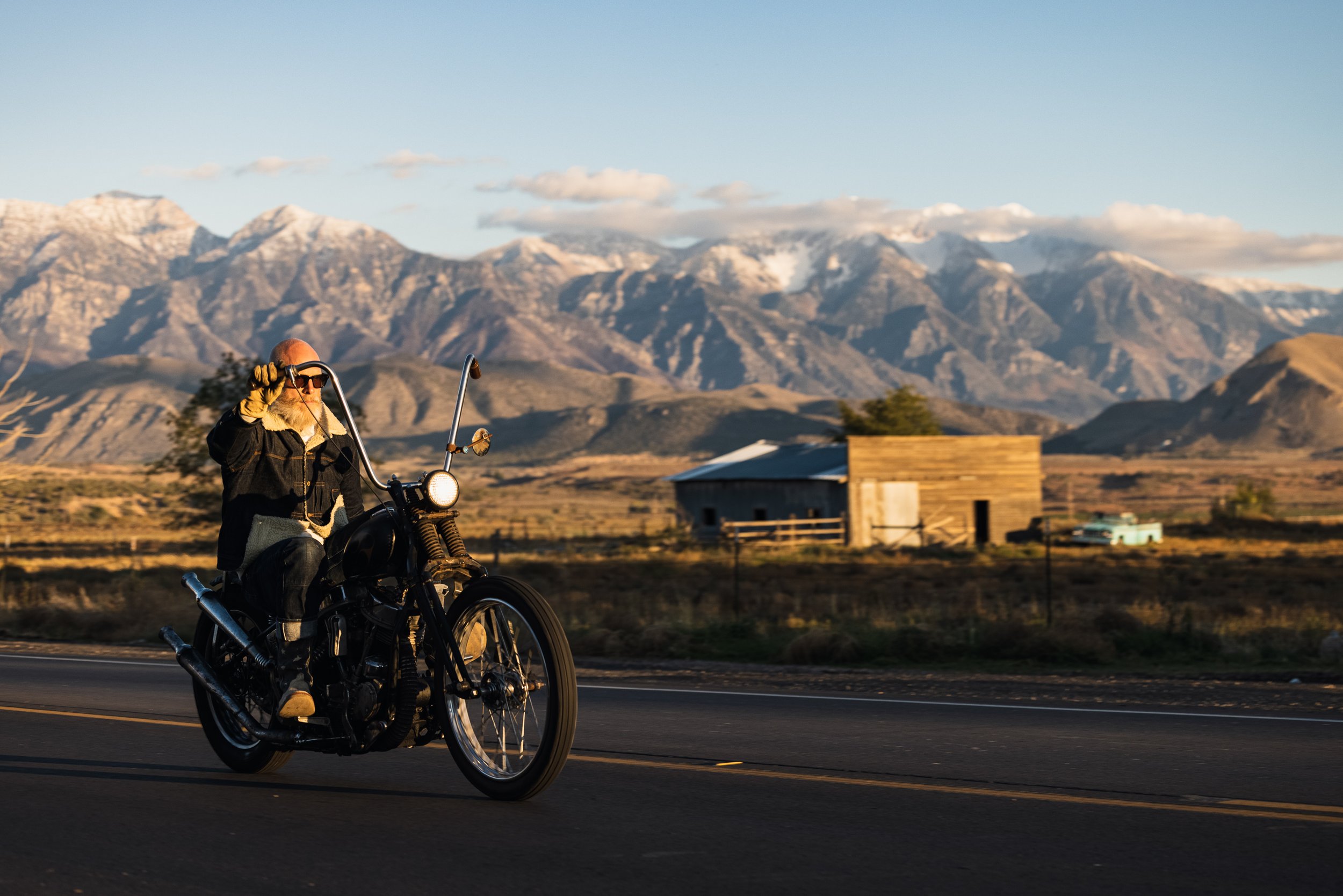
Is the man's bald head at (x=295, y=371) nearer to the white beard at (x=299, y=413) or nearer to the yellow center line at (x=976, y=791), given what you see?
the white beard at (x=299, y=413)

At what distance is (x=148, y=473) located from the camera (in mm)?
36281

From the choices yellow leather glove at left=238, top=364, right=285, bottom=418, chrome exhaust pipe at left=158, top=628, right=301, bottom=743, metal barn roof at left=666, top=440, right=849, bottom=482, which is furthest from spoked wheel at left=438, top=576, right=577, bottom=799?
metal barn roof at left=666, top=440, right=849, bottom=482

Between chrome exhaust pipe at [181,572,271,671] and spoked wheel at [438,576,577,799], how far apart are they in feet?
4.07

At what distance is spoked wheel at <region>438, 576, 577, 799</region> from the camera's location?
654 centimetres

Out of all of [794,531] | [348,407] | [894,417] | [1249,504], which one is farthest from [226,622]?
[1249,504]

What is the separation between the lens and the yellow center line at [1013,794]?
6.75 m

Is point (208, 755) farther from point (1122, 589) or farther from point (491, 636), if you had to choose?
point (1122, 589)

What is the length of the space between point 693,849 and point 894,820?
1.03m

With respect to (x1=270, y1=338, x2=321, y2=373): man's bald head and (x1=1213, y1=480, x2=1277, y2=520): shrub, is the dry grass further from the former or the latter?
(x1=270, y1=338, x2=321, y2=373): man's bald head

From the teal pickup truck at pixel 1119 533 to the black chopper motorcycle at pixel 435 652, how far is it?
187ft

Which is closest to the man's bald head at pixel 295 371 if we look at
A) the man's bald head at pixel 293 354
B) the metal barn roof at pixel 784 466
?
the man's bald head at pixel 293 354

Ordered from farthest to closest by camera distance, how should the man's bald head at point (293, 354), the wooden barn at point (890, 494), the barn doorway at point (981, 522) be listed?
the barn doorway at point (981, 522) < the wooden barn at point (890, 494) < the man's bald head at point (293, 354)

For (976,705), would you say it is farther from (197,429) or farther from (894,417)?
(894,417)

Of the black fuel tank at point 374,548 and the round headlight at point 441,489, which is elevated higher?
the round headlight at point 441,489
